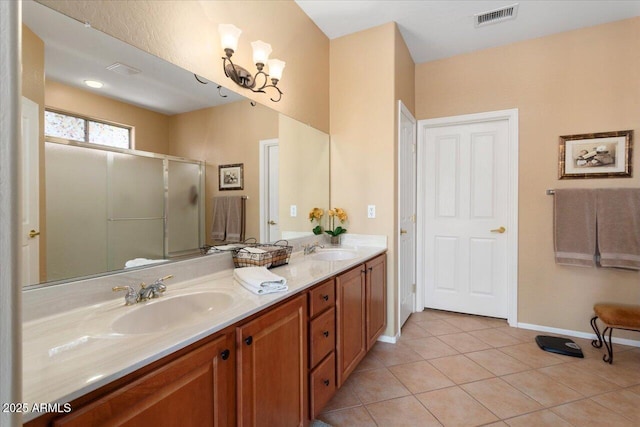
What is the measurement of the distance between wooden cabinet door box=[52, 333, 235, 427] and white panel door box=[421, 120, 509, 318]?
282cm

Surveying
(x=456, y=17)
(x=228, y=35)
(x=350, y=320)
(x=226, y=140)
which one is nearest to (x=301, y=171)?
(x=226, y=140)

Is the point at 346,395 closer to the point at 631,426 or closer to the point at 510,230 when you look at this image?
the point at 631,426

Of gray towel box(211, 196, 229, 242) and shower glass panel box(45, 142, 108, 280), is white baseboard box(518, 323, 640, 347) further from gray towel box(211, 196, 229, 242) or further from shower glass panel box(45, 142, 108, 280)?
shower glass panel box(45, 142, 108, 280)

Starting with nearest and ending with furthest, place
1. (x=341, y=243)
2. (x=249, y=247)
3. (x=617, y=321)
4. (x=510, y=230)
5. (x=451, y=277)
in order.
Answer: (x=249, y=247)
(x=617, y=321)
(x=341, y=243)
(x=510, y=230)
(x=451, y=277)

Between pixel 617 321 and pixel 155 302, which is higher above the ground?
pixel 155 302

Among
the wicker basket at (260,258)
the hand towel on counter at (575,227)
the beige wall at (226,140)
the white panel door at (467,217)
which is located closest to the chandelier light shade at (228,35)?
the beige wall at (226,140)

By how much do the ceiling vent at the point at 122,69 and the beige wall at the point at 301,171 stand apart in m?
1.03

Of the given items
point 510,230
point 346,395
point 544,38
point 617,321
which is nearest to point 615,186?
point 510,230

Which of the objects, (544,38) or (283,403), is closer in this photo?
(283,403)

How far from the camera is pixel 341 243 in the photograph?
9.02 feet

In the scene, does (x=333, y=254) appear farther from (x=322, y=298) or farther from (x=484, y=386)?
(x=484, y=386)

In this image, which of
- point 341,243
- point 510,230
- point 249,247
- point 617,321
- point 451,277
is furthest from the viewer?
point 451,277

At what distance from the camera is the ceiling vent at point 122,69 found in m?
1.23

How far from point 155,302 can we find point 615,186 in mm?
3513
